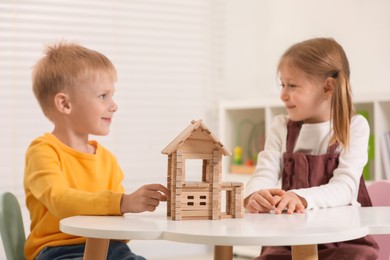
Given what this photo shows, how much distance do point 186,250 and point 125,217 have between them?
2795 mm

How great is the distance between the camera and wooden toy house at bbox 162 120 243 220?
152cm

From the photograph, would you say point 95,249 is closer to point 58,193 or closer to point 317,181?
point 58,193

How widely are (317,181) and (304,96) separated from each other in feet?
0.83

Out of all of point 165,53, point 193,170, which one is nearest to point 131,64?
point 165,53

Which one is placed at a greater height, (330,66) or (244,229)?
(330,66)

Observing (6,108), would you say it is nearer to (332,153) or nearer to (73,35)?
(73,35)

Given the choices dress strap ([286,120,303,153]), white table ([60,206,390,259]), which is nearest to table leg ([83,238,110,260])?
white table ([60,206,390,259])

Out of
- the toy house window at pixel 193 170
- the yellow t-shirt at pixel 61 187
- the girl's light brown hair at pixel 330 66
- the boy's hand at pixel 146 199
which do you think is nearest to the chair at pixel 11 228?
the yellow t-shirt at pixel 61 187

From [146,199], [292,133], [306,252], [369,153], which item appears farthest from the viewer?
[369,153]

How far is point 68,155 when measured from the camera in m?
1.94

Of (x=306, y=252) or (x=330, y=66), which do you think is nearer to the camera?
(x=306, y=252)

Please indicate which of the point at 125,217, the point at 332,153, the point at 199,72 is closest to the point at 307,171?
the point at 332,153

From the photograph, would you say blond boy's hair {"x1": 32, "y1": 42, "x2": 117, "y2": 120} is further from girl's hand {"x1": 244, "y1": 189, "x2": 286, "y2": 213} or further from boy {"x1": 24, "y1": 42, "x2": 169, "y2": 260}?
girl's hand {"x1": 244, "y1": 189, "x2": 286, "y2": 213}

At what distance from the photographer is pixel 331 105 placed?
6.74 feet
